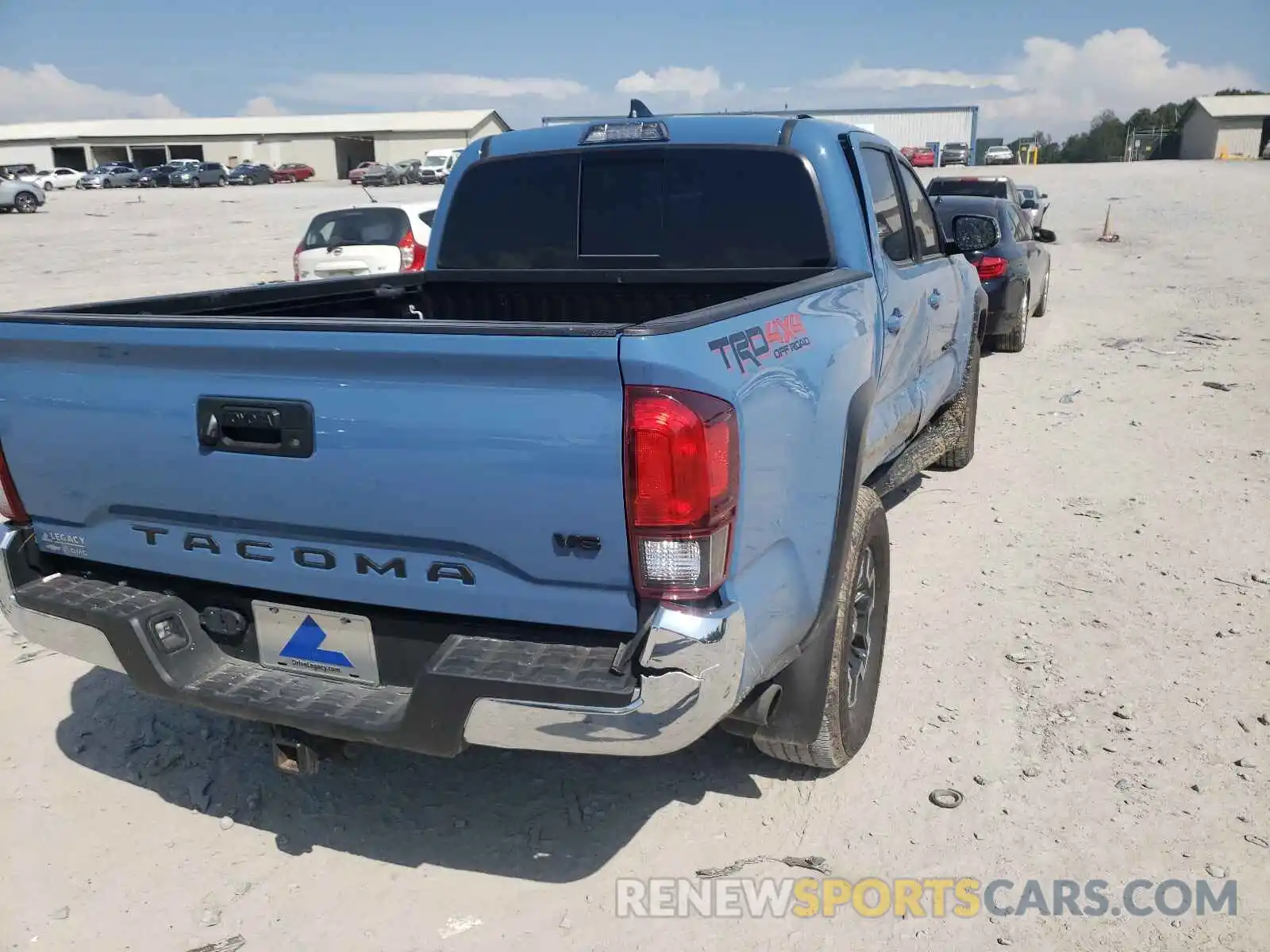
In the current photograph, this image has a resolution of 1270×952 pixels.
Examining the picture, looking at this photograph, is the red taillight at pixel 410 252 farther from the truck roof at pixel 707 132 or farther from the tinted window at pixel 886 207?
the tinted window at pixel 886 207

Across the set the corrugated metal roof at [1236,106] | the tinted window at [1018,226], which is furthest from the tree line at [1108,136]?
the tinted window at [1018,226]

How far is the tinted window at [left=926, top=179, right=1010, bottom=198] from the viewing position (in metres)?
17.5

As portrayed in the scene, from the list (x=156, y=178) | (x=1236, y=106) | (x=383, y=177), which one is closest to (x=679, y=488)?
(x=383, y=177)

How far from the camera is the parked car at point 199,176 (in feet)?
184

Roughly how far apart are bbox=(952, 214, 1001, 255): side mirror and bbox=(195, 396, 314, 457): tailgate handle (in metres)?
3.91

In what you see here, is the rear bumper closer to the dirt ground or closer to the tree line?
the dirt ground

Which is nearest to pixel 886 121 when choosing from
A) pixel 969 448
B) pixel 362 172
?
pixel 362 172

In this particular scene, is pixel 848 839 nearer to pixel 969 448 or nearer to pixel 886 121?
pixel 969 448

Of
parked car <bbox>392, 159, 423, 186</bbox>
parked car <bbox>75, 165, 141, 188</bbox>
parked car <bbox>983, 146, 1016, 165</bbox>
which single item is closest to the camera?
parked car <bbox>392, 159, 423, 186</bbox>

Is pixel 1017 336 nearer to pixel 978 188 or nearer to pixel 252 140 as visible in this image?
pixel 978 188

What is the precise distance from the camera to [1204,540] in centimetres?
557

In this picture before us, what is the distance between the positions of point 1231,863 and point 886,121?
70959 millimetres

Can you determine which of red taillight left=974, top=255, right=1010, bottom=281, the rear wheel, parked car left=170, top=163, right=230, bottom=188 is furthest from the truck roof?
parked car left=170, top=163, right=230, bottom=188

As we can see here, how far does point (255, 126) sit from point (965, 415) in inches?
3274
